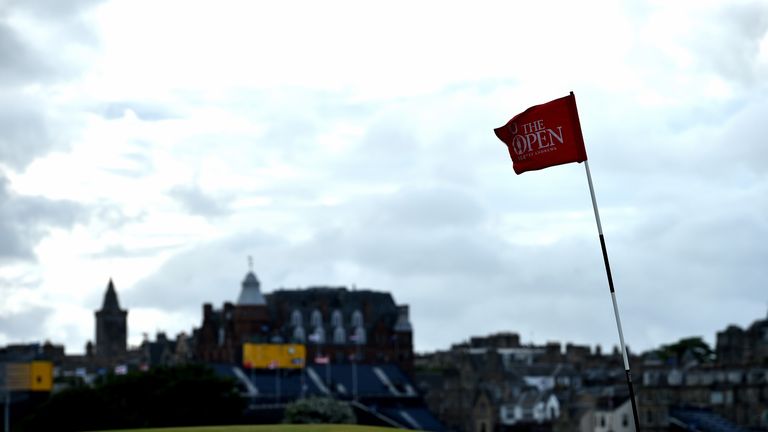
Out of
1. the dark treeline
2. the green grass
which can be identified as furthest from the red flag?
the dark treeline

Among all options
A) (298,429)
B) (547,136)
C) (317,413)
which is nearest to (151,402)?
(317,413)

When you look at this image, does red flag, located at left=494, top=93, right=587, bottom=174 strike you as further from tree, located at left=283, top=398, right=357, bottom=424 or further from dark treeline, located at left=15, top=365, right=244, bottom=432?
dark treeline, located at left=15, top=365, right=244, bottom=432

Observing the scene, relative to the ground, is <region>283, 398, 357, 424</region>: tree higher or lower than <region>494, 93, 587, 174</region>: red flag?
lower

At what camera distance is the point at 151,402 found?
16188 centimetres

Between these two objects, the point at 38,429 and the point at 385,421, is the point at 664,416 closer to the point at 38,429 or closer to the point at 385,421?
the point at 385,421

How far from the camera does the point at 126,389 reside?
16362 cm

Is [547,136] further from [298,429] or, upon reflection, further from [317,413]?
[317,413]

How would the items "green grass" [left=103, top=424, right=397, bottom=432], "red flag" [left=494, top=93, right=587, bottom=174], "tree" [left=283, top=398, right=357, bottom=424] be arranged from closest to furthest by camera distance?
"red flag" [left=494, top=93, right=587, bottom=174], "green grass" [left=103, top=424, right=397, bottom=432], "tree" [left=283, top=398, right=357, bottom=424]

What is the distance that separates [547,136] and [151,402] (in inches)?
4894

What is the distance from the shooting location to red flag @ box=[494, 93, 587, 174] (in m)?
42.6

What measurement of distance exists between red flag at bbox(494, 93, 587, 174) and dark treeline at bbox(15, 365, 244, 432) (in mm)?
108224

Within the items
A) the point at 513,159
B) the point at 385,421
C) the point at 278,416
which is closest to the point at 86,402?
the point at 278,416

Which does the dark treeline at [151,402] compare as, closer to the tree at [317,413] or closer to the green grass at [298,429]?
the tree at [317,413]

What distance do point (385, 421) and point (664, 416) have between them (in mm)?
35600
